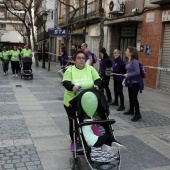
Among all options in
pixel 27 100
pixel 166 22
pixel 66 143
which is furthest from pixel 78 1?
pixel 66 143

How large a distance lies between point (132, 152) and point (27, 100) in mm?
5004

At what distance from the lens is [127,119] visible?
275 inches

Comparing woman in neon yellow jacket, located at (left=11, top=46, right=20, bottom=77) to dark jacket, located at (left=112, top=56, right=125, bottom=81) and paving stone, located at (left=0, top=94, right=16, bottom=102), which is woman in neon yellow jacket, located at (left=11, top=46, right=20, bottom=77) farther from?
dark jacket, located at (left=112, top=56, right=125, bottom=81)

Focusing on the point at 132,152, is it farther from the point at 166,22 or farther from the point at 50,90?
the point at 166,22

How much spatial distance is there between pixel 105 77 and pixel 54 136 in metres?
3.93

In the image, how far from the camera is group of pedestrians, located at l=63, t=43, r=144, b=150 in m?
4.25

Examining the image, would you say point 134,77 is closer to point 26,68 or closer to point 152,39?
point 152,39

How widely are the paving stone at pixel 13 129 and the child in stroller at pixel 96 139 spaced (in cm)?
177

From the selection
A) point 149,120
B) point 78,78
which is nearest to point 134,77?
point 149,120

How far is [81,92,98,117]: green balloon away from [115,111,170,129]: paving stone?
271 cm

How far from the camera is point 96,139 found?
12.2ft

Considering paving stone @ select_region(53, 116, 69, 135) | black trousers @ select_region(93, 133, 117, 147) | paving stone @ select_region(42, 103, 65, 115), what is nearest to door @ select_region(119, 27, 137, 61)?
paving stone @ select_region(42, 103, 65, 115)

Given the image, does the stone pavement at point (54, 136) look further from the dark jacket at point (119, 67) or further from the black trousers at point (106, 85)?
the dark jacket at point (119, 67)

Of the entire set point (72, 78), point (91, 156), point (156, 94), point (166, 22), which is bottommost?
point (156, 94)
